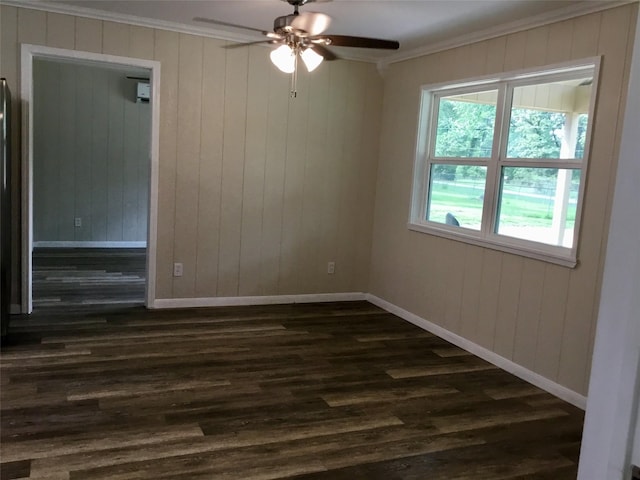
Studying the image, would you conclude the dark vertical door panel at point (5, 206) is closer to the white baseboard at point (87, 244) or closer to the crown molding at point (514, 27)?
the crown molding at point (514, 27)

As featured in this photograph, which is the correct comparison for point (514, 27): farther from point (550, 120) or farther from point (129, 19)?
point (129, 19)

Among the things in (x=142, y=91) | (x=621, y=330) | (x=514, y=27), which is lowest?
(x=621, y=330)

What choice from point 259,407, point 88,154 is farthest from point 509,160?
point 88,154

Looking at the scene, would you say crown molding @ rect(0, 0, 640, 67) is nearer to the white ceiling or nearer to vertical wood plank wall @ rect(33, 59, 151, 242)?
the white ceiling

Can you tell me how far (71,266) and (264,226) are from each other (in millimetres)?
2734

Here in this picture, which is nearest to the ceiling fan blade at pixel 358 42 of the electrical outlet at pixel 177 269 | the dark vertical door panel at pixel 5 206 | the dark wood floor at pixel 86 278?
the dark vertical door panel at pixel 5 206

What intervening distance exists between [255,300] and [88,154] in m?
3.90

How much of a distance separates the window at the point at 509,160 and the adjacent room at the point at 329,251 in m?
0.02

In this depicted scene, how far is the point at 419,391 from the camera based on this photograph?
3.46 m

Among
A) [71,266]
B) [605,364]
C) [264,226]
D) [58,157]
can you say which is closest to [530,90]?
[264,226]

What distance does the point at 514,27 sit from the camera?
12.6 ft

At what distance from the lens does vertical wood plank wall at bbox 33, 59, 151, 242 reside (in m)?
7.34

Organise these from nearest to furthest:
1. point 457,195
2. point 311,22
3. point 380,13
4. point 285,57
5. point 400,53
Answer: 1. point 311,22
2. point 285,57
3. point 380,13
4. point 457,195
5. point 400,53

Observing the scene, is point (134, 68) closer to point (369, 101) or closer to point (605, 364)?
point (369, 101)
